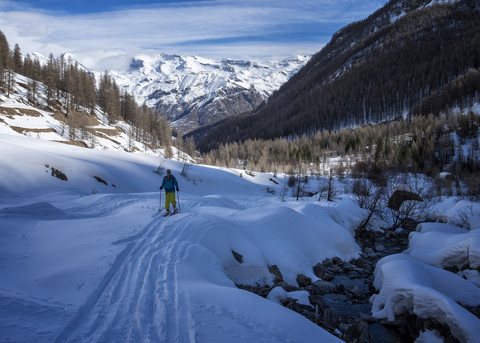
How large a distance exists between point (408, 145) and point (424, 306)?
3469 inches

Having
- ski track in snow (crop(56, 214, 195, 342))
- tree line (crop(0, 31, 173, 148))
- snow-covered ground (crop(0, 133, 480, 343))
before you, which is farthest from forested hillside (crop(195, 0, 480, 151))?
ski track in snow (crop(56, 214, 195, 342))

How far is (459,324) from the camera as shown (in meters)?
7.53

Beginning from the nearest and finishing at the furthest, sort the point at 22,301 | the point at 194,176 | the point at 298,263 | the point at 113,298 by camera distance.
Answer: the point at 22,301 → the point at 113,298 → the point at 298,263 → the point at 194,176

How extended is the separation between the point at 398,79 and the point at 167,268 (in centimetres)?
16530

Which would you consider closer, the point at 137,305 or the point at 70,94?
the point at 137,305

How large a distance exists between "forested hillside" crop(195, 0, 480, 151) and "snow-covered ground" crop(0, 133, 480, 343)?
397 feet

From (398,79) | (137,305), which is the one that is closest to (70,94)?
(137,305)

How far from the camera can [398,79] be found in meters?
141

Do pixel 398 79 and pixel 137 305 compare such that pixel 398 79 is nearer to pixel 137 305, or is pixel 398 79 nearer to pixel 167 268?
pixel 167 268

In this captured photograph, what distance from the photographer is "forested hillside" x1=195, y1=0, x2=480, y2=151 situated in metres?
124

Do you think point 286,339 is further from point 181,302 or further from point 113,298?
point 113,298

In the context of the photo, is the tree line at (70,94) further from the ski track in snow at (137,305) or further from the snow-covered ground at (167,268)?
the ski track in snow at (137,305)

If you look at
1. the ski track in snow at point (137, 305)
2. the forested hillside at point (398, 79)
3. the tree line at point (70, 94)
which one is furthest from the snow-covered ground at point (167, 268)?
the forested hillside at point (398, 79)

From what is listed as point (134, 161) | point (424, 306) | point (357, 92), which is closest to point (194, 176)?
point (134, 161)
